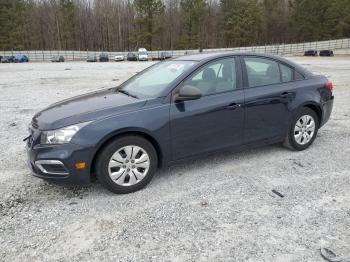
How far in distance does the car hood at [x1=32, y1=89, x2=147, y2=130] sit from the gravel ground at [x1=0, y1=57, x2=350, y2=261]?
864mm

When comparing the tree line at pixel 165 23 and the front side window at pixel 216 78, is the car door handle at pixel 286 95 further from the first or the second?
the tree line at pixel 165 23

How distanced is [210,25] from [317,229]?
75646 millimetres

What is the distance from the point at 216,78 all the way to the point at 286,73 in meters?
1.29

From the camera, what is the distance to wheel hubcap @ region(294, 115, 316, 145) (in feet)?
16.4

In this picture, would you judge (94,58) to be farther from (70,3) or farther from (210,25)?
(210,25)

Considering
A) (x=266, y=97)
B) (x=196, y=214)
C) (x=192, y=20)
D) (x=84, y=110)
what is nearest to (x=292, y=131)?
(x=266, y=97)

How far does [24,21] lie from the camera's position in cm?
6397

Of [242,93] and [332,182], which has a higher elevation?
[242,93]

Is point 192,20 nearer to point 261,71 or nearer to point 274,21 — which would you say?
point 274,21

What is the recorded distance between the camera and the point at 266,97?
4.57 metres

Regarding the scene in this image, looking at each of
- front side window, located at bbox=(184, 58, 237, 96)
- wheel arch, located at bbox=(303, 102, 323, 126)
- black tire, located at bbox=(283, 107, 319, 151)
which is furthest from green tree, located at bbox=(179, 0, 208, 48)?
front side window, located at bbox=(184, 58, 237, 96)

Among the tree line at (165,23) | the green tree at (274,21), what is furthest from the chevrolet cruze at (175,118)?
the green tree at (274,21)

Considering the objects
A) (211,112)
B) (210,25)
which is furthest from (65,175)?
(210,25)

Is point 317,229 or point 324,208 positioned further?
point 324,208
